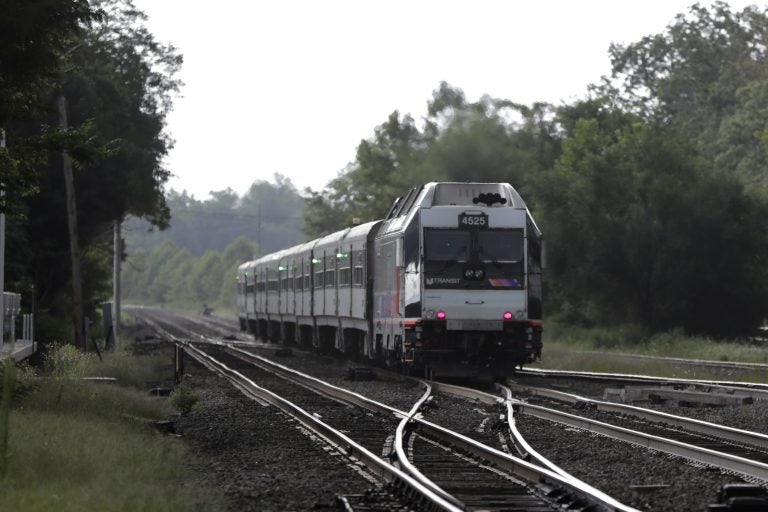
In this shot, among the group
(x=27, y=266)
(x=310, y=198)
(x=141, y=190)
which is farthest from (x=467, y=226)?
(x=310, y=198)

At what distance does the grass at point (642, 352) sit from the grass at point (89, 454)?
14.4 meters

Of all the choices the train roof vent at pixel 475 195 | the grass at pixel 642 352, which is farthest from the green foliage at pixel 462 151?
the train roof vent at pixel 475 195

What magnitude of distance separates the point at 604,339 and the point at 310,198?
211ft

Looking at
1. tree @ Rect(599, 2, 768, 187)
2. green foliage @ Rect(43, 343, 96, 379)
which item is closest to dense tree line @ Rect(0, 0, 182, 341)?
green foliage @ Rect(43, 343, 96, 379)

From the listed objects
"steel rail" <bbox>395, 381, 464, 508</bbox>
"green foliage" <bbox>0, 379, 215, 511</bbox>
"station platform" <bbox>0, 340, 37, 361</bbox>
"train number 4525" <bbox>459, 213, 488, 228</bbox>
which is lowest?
"steel rail" <bbox>395, 381, 464, 508</bbox>

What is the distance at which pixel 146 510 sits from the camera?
9477mm

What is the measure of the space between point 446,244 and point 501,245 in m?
1.06

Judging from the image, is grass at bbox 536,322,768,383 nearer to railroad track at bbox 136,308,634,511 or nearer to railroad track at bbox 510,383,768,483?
railroad track at bbox 510,383,768,483

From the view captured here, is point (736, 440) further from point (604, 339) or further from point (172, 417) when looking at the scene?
point (604, 339)

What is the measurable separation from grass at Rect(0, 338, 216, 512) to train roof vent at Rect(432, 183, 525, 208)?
748 centimetres

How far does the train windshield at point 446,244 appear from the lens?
2498 cm

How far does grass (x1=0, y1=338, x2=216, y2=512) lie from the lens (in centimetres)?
1001

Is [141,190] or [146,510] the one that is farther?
[141,190]

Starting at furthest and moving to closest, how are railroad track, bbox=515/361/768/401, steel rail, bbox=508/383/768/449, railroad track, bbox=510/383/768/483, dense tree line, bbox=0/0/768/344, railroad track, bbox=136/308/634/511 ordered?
dense tree line, bbox=0/0/768/344 → railroad track, bbox=515/361/768/401 → steel rail, bbox=508/383/768/449 → railroad track, bbox=510/383/768/483 → railroad track, bbox=136/308/634/511
